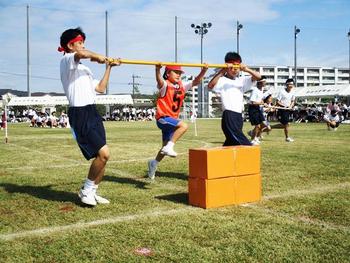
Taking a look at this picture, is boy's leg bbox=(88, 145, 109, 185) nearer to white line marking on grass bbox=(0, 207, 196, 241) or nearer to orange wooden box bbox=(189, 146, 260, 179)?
white line marking on grass bbox=(0, 207, 196, 241)

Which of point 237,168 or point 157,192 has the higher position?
→ point 237,168

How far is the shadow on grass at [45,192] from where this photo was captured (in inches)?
238

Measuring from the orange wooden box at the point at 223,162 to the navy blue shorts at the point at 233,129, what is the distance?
4.75 feet

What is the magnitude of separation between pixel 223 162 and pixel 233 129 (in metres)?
1.98

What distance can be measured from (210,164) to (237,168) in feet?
1.69

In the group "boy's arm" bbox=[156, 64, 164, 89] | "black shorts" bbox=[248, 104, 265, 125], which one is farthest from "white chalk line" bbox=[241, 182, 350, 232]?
"black shorts" bbox=[248, 104, 265, 125]

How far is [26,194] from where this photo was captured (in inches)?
249

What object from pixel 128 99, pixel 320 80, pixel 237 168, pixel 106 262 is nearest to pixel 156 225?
pixel 106 262

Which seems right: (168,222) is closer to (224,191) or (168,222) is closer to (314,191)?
(224,191)

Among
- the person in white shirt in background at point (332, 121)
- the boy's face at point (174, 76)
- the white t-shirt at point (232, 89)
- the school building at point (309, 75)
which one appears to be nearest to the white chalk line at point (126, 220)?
the white t-shirt at point (232, 89)

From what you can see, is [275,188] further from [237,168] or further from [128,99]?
[128,99]

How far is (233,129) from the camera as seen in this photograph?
7.32 m

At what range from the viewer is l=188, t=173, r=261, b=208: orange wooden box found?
528cm

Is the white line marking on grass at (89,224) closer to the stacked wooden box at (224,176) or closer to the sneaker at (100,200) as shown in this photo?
the stacked wooden box at (224,176)
